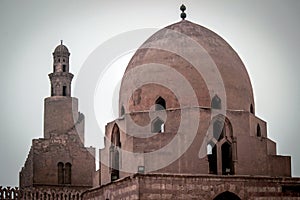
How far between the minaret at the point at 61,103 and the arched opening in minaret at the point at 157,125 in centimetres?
1434

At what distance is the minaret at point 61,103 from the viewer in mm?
34719

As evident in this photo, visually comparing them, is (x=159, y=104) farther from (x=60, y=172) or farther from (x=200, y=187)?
(x=60, y=172)

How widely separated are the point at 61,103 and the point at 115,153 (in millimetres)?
13565

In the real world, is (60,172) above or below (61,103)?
below

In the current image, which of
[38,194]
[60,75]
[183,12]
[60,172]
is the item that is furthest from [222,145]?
[60,75]

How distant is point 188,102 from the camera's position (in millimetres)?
20484

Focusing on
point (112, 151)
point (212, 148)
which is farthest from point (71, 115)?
point (212, 148)

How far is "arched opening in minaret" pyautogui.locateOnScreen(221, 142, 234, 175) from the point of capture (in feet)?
66.3

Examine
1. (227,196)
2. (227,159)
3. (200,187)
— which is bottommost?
(227,196)

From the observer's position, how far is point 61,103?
34.8m

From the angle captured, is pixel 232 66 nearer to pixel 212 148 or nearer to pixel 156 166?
pixel 212 148

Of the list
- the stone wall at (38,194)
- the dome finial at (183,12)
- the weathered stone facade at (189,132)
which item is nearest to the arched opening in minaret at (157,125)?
the weathered stone facade at (189,132)

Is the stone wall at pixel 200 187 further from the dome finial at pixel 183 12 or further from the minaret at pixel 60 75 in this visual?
the minaret at pixel 60 75

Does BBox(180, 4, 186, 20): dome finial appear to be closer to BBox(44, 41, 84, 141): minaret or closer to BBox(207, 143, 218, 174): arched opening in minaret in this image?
BBox(207, 143, 218, 174): arched opening in minaret
